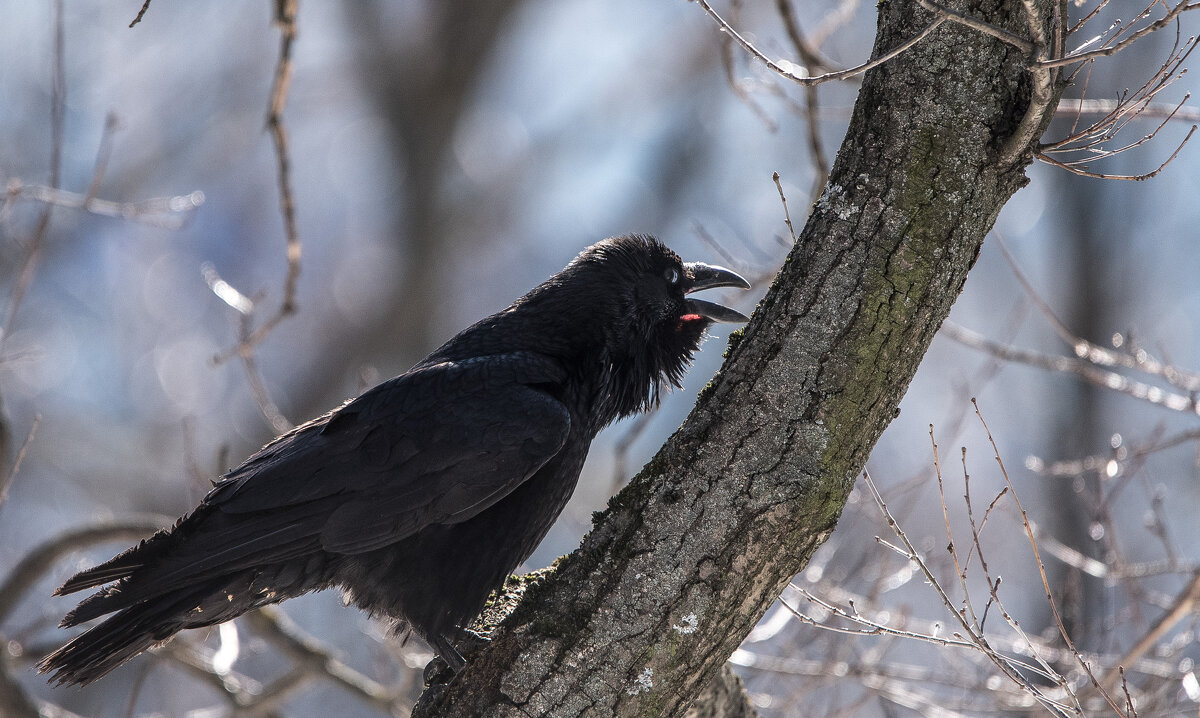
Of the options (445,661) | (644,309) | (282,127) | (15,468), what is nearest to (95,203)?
(282,127)

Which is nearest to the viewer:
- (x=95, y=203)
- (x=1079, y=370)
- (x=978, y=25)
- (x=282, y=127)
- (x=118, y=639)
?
(x=978, y=25)

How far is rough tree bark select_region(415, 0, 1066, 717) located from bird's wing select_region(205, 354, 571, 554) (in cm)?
79

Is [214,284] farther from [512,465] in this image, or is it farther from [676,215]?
[676,215]

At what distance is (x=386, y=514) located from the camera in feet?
10.5

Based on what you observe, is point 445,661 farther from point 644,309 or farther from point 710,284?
point 710,284

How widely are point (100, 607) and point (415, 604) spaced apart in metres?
0.99

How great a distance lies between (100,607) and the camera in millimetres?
2967

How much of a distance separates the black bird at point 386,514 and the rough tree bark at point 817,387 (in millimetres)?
781

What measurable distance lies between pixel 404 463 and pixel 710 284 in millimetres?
1628

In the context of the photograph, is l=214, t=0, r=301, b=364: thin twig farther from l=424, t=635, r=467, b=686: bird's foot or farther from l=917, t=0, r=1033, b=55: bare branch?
l=917, t=0, r=1033, b=55: bare branch

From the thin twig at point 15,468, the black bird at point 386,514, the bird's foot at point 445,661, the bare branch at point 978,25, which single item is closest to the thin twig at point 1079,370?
the black bird at point 386,514

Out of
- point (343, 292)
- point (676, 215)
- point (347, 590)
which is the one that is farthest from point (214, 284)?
point (676, 215)

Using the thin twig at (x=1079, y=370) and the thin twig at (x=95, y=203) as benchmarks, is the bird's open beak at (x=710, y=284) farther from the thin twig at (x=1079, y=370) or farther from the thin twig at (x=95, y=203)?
the thin twig at (x=95, y=203)

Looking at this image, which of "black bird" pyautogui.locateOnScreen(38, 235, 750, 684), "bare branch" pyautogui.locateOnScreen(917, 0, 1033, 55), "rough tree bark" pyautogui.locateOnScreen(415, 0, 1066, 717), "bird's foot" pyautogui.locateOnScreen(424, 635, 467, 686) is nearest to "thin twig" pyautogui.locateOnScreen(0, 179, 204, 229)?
"black bird" pyautogui.locateOnScreen(38, 235, 750, 684)
